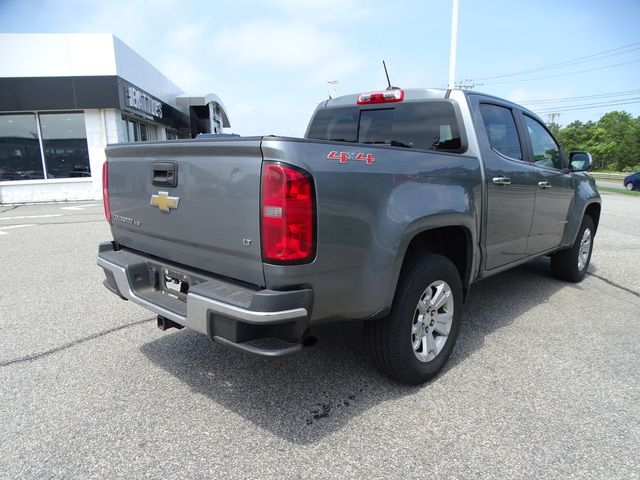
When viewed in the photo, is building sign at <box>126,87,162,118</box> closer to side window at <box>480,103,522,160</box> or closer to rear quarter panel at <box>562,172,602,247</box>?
side window at <box>480,103,522,160</box>

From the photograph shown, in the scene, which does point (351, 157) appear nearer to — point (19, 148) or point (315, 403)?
point (315, 403)

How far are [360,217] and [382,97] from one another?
168cm

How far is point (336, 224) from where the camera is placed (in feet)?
7.23

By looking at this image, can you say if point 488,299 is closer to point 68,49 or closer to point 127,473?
point 127,473

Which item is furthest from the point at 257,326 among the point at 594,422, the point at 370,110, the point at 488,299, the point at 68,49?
the point at 68,49

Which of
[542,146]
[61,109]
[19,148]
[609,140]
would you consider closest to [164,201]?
[542,146]

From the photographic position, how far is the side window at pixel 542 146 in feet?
14.1

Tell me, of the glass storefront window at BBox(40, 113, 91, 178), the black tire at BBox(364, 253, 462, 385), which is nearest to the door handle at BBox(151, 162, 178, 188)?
the black tire at BBox(364, 253, 462, 385)

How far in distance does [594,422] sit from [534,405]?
31cm

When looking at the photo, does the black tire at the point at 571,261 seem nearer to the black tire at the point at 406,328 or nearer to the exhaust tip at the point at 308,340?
the black tire at the point at 406,328

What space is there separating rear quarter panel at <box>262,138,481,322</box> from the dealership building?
14655 mm

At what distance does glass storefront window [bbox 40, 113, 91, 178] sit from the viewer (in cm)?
1501

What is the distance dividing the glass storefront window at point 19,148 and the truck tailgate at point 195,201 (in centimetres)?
1475

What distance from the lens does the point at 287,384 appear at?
2.93 m
